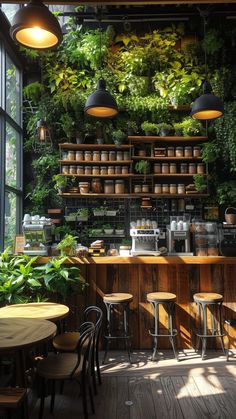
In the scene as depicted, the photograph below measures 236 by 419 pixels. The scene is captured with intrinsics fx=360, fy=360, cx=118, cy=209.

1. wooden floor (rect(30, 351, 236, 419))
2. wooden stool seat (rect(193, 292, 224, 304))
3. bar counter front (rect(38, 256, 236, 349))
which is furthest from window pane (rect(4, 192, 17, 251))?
wooden stool seat (rect(193, 292, 224, 304))

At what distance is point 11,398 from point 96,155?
15.0 feet

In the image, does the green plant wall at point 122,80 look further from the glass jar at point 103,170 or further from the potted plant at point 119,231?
the potted plant at point 119,231

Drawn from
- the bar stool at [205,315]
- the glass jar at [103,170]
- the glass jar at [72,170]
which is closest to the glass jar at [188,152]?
the glass jar at [103,170]

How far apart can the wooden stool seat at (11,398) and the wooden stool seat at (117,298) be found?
6.45ft

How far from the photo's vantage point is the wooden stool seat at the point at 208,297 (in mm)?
4176

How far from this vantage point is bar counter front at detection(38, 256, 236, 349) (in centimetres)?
454

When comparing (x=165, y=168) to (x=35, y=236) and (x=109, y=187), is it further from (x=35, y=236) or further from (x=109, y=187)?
(x=35, y=236)

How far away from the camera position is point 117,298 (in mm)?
4223

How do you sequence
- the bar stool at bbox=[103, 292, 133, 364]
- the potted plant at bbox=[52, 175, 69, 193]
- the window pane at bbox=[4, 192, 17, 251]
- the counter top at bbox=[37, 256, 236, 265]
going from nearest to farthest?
the bar stool at bbox=[103, 292, 133, 364] → the counter top at bbox=[37, 256, 236, 265] → the window pane at bbox=[4, 192, 17, 251] → the potted plant at bbox=[52, 175, 69, 193]

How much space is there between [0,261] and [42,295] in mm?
655

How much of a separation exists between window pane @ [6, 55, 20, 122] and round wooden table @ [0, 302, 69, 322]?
341 cm

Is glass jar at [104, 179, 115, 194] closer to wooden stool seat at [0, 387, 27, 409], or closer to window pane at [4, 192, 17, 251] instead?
window pane at [4, 192, 17, 251]

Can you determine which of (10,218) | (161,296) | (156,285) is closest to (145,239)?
(156,285)

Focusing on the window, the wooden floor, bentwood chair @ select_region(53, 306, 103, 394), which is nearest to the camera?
the wooden floor
